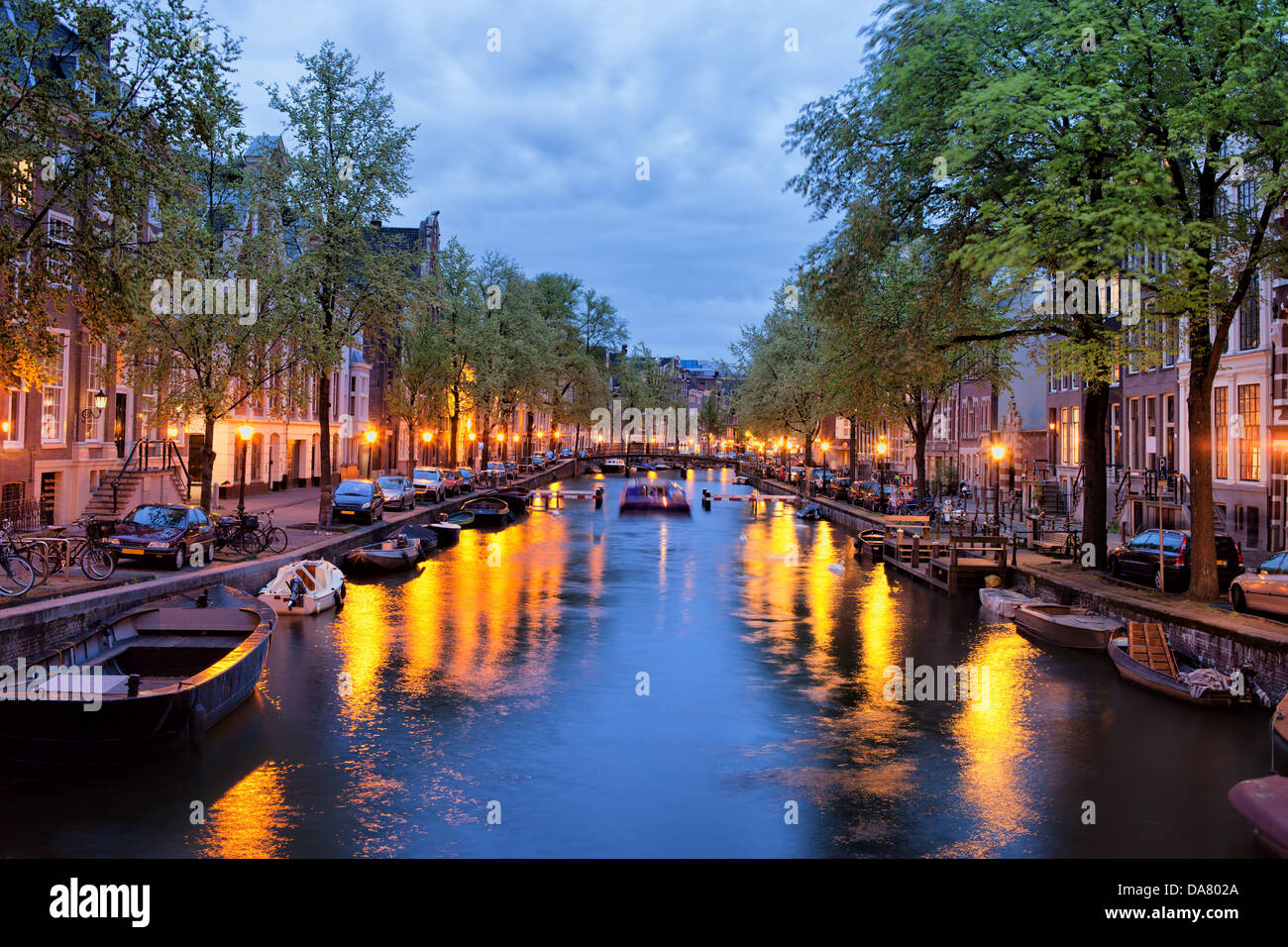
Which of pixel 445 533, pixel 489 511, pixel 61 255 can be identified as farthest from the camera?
pixel 489 511

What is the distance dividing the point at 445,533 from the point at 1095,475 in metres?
30.0

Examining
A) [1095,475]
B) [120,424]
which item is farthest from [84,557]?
[1095,475]

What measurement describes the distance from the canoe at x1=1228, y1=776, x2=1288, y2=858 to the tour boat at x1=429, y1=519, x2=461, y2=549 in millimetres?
38448

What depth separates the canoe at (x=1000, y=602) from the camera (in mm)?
28797

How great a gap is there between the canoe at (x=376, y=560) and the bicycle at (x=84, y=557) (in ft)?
39.5

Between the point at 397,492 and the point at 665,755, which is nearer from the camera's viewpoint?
the point at 665,755

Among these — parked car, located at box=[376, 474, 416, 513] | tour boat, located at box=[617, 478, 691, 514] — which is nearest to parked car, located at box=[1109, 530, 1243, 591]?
parked car, located at box=[376, 474, 416, 513]

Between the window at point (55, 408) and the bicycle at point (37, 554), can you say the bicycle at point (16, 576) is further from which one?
the window at point (55, 408)

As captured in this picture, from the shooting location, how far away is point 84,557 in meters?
22.7

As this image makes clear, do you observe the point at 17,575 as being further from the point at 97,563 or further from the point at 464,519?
the point at 464,519

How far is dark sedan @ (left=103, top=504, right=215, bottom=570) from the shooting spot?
995 inches
